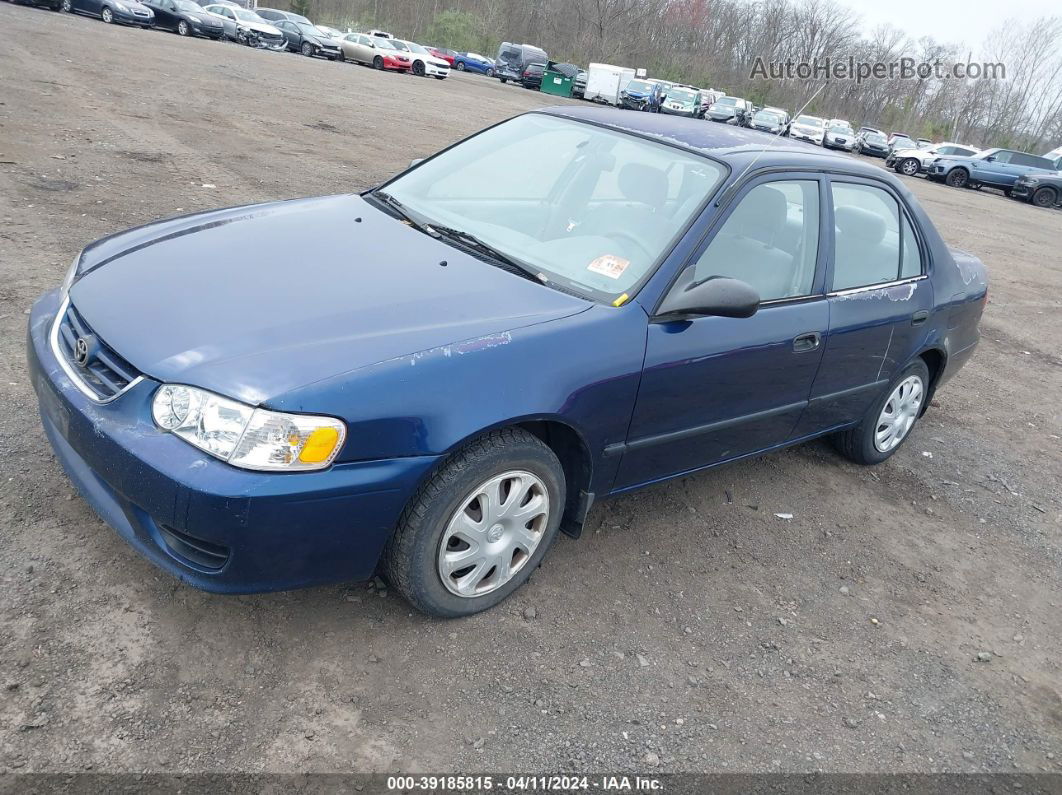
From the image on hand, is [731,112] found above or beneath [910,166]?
above

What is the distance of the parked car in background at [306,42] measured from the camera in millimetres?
31953

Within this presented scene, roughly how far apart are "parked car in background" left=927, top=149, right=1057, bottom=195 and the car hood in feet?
99.8

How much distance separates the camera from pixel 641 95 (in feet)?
119

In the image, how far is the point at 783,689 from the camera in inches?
113

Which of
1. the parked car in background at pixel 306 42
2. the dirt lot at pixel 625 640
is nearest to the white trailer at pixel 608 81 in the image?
the parked car in background at pixel 306 42

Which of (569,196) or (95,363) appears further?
(569,196)

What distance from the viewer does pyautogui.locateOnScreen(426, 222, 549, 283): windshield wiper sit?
308 centimetres

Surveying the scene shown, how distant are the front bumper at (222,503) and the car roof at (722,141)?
6.38 feet

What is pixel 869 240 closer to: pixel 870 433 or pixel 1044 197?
pixel 870 433

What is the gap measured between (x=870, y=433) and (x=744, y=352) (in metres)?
1.66

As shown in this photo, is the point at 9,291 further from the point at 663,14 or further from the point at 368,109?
the point at 663,14

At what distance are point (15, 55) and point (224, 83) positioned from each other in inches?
134

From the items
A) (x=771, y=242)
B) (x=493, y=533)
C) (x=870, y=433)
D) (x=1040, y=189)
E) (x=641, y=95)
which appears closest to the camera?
(x=493, y=533)

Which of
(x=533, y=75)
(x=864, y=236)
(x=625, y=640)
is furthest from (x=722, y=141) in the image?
(x=533, y=75)
